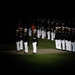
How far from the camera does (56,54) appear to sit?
25.9 metres

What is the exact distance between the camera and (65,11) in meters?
38.8

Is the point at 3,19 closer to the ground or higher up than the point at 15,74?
higher up

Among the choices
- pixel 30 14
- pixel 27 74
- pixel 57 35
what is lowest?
pixel 27 74

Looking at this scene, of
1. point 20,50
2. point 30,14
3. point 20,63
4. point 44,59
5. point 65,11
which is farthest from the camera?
point 30,14

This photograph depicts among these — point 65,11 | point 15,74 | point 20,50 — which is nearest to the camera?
point 15,74

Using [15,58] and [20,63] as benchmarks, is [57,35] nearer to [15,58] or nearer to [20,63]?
[15,58]

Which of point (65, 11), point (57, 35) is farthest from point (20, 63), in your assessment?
point (65, 11)

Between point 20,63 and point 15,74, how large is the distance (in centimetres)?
430

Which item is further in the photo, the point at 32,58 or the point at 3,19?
the point at 3,19

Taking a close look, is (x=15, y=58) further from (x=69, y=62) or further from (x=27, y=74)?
(x=27, y=74)

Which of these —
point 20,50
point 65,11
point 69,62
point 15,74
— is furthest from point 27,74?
point 65,11

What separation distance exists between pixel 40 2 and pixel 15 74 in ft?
90.0

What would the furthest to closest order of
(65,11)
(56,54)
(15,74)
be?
(65,11)
(56,54)
(15,74)

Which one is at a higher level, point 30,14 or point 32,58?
point 30,14
